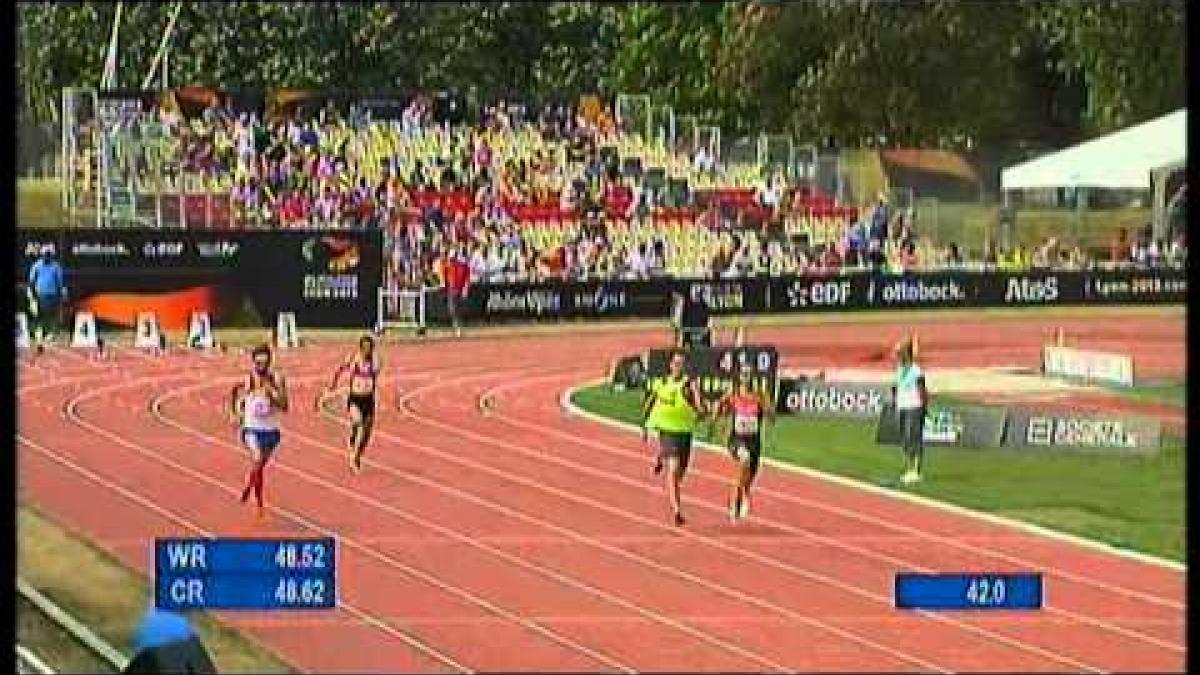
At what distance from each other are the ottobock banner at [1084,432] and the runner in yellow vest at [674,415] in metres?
0.59

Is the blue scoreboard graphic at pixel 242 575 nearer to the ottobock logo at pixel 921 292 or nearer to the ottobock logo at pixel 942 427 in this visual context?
the ottobock logo at pixel 942 427

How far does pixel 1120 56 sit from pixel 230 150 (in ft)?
4.93

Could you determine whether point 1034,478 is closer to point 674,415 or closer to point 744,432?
point 744,432

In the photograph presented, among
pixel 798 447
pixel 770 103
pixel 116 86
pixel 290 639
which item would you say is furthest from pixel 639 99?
pixel 290 639

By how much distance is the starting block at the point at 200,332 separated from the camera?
3.96 m

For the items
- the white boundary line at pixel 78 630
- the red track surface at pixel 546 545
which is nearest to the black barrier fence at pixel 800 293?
the red track surface at pixel 546 545

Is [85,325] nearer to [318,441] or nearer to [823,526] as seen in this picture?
[318,441]

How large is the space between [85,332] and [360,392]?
47cm

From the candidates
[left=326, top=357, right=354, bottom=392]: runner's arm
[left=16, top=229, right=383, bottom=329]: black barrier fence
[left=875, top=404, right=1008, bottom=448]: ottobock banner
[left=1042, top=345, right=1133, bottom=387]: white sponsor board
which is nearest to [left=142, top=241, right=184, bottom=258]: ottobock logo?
[left=16, top=229, right=383, bottom=329]: black barrier fence

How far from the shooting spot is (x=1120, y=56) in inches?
152

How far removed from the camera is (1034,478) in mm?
4074

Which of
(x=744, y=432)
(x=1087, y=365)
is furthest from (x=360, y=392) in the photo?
(x=1087, y=365)

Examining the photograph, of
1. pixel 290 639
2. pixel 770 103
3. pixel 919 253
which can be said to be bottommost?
pixel 290 639

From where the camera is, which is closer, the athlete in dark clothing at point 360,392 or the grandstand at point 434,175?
the grandstand at point 434,175
